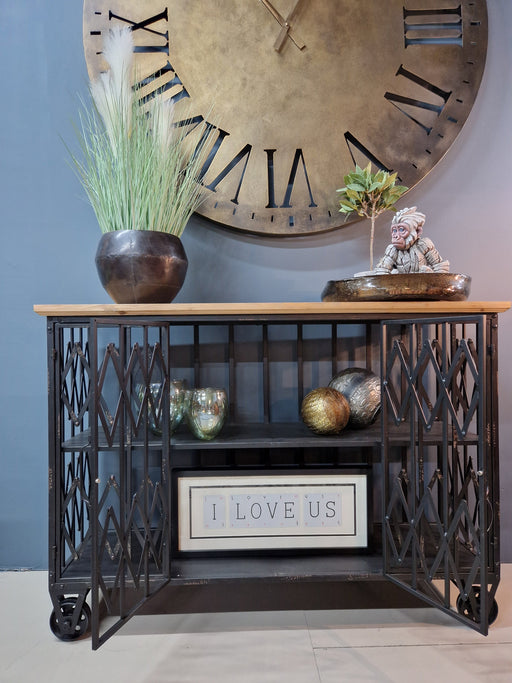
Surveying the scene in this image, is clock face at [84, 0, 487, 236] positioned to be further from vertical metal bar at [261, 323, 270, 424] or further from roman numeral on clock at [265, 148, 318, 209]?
vertical metal bar at [261, 323, 270, 424]

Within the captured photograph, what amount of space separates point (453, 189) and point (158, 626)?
1277mm

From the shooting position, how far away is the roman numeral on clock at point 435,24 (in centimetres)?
123

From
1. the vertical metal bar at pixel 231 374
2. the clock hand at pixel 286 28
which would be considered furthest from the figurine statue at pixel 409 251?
the clock hand at pixel 286 28

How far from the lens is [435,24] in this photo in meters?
1.23

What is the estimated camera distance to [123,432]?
34.2 inches

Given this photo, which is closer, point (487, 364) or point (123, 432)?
point (123, 432)

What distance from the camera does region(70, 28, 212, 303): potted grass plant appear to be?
3.28 ft

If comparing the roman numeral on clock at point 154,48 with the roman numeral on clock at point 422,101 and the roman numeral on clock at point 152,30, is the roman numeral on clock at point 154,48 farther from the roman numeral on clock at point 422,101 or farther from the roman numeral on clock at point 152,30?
the roman numeral on clock at point 422,101

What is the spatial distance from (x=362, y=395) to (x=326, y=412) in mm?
112

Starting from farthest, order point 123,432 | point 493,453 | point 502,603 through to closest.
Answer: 1. point 502,603
2. point 493,453
3. point 123,432

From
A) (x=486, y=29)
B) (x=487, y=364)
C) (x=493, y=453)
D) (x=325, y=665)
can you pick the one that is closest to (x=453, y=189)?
(x=486, y=29)

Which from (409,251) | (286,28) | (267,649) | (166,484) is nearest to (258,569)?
(267,649)

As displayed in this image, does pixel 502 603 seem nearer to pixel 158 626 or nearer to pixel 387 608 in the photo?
pixel 387 608

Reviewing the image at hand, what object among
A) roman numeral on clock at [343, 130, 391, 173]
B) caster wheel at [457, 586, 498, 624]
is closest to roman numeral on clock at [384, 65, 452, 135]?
roman numeral on clock at [343, 130, 391, 173]
